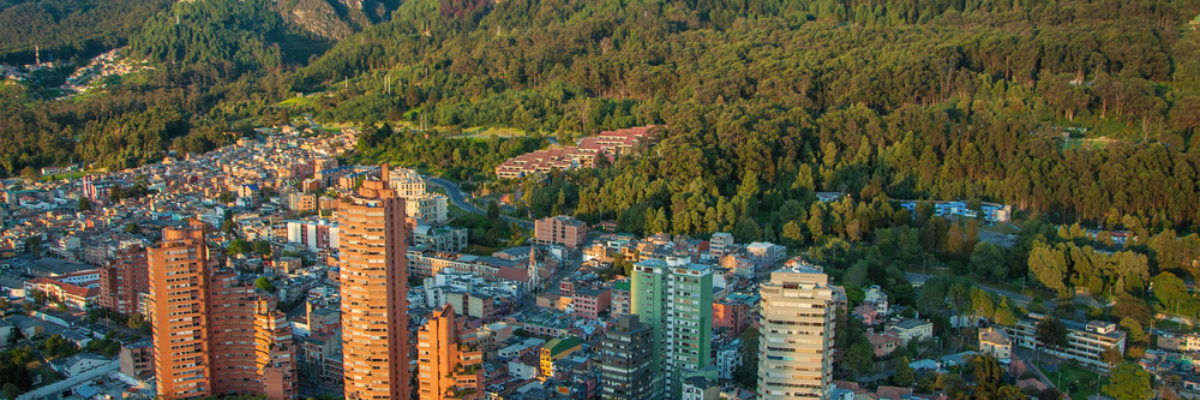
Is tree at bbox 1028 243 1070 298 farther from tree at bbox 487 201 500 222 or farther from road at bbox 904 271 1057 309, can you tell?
tree at bbox 487 201 500 222

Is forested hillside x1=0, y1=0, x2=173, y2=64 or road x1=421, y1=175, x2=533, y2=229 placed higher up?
forested hillside x1=0, y1=0, x2=173, y2=64

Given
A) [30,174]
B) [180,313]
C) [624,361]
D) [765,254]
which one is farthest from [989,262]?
[30,174]

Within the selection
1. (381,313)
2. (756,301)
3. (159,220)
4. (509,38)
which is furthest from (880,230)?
(509,38)

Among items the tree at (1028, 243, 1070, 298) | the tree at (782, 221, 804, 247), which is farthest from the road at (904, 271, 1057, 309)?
the tree at (782, 221, 804, 247)

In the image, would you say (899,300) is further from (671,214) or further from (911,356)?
(671,214)

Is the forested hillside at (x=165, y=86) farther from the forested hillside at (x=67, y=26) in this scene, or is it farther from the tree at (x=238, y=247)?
the tree at (x=238, y=247)
